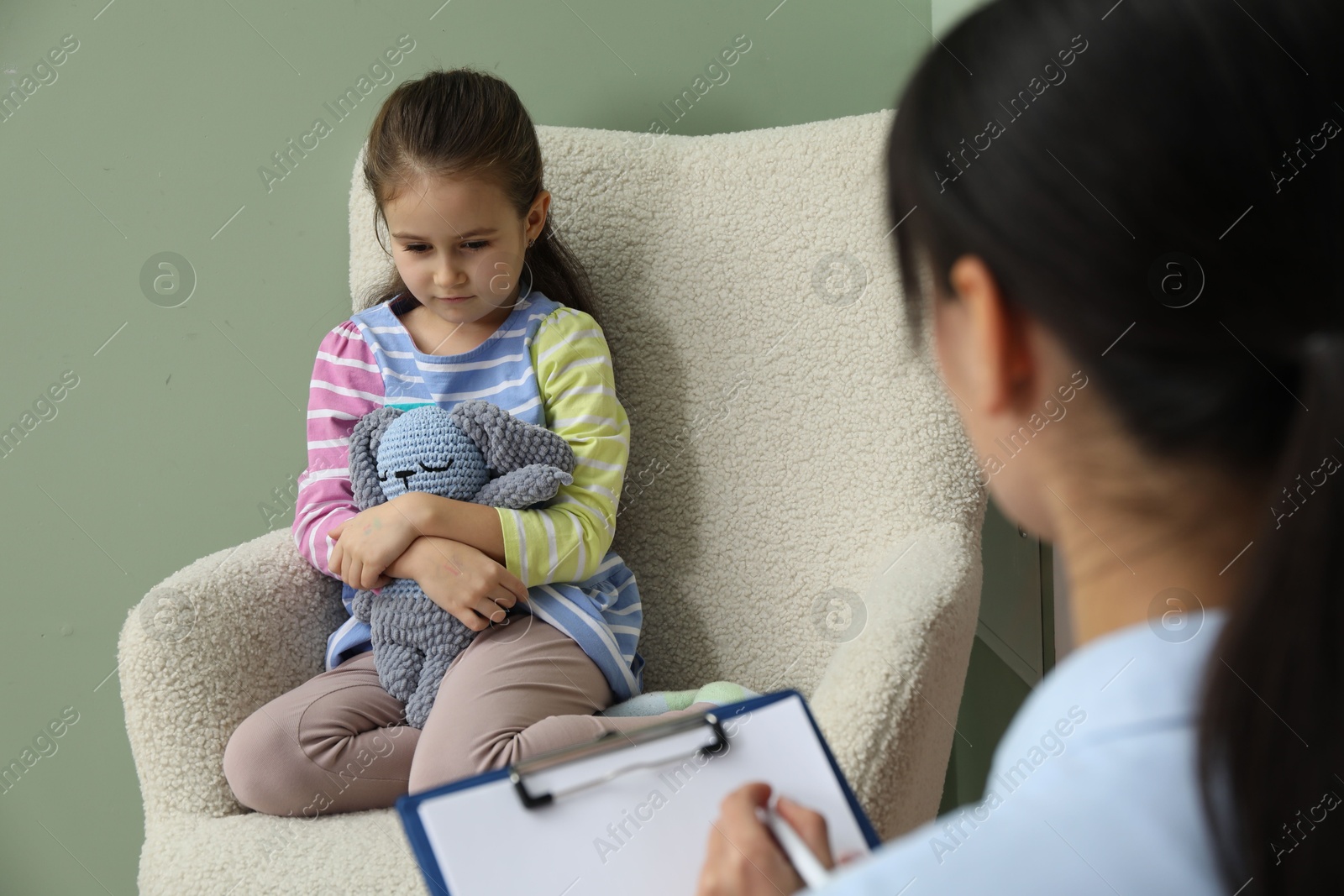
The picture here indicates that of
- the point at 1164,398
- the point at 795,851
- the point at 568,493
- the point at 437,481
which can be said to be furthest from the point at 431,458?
the point at 1164,398

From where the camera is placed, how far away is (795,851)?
1.53 ft

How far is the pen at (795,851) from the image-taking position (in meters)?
0.45

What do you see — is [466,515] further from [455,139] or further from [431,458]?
[455,139]

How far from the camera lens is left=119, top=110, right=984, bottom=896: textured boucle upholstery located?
85cm

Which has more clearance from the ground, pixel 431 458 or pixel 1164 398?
pixel 431 458

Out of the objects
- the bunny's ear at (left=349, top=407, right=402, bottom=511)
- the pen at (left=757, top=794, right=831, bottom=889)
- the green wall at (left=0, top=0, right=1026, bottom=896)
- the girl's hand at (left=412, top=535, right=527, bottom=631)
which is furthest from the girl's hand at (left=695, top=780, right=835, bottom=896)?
the green wall at (left=0, top=0, right=1026, bottom=896)

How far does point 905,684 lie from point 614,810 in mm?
285

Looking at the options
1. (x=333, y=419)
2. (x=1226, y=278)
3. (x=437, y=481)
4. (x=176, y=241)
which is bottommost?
(x=1226, y=278)

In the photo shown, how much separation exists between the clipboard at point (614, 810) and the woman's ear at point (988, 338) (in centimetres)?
23

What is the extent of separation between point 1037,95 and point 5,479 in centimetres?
118

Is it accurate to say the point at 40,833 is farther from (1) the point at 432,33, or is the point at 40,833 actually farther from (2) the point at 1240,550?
(2) the point at 1240,550

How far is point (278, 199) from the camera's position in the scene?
1163 mm

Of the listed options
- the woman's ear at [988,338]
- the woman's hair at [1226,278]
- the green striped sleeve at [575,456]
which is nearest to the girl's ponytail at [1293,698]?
the woman's hair at [1226,278]

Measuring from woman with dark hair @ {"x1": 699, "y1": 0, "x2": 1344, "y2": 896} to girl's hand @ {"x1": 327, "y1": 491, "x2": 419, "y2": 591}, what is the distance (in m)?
0.60
